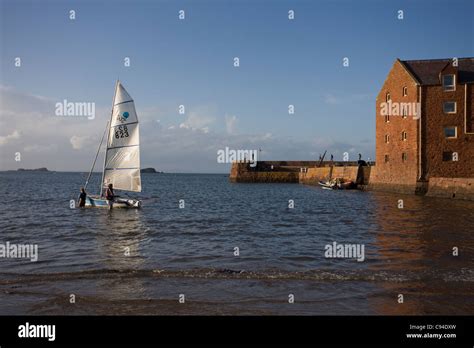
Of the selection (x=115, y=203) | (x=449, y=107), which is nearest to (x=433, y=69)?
(x=449, y=107)

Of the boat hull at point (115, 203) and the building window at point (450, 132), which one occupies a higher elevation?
the building window at point (450, 132)

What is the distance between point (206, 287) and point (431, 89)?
1697 inches

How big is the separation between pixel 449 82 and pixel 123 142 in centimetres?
3514

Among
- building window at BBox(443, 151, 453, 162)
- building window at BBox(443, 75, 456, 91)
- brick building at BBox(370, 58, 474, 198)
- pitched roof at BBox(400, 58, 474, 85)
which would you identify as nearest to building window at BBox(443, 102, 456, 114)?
brick building at BBox(370, 58, 474, 198)

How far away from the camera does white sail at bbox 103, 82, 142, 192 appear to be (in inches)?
1222

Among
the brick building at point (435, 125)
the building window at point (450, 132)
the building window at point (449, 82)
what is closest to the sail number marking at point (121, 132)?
the brick building at point (435, 125)

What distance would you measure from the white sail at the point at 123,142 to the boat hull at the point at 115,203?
1.44 metres

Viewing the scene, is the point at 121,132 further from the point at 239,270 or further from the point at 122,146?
the point at 239,270

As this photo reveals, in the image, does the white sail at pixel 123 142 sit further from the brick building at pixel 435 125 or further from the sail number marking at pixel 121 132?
the brick building at pixel 435 125

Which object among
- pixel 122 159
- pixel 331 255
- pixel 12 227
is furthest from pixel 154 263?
pixel 122 159

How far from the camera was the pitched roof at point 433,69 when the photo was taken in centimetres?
4650

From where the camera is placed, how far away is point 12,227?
23.7 m
